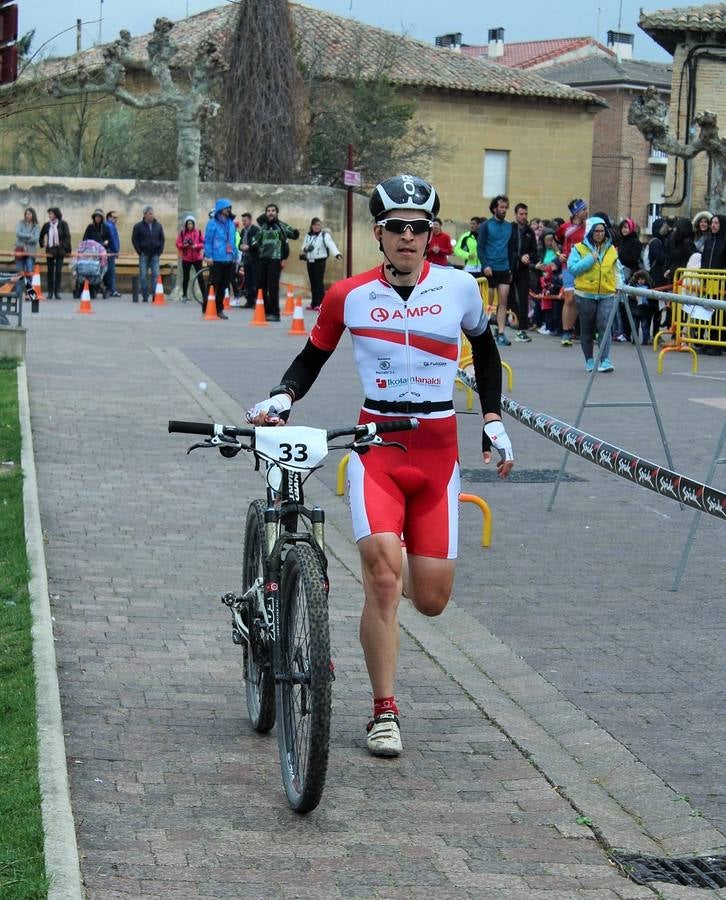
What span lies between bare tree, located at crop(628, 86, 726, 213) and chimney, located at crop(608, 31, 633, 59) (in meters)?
60.0

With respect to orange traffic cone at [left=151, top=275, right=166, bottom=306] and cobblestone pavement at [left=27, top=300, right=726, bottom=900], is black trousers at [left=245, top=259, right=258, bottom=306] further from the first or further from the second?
cobblestone pavement at [left=27, top=300, right=726, bottom=900]

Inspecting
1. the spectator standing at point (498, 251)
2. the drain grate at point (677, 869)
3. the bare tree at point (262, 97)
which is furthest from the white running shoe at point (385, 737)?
the bare tree at point (262, 97)

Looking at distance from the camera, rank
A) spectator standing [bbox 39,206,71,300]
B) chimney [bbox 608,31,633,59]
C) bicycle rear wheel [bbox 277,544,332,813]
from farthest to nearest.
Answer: chimney [bbox 608,31,633,59] → spectator standing [bbox 39,206,71,300] → bicycle rear wheel [bbox 277,544,332,813]

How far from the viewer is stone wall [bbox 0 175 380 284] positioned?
3569cm

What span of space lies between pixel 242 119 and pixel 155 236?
11.7 meters

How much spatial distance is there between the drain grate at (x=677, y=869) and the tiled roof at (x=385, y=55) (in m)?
51.4

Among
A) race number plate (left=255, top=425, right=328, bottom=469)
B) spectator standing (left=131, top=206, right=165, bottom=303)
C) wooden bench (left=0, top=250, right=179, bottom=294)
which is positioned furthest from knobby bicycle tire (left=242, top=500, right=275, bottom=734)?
wooden bench (left=0, top=250, right=179, bottom=294)

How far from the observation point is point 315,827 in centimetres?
465

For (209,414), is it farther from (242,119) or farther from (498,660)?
(242,119)

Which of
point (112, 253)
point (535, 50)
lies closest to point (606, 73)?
point (535, 50)

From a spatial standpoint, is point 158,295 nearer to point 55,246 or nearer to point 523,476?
point 55,246

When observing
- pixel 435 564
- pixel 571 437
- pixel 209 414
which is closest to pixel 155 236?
pixel 209 414

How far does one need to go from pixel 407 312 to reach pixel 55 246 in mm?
27137

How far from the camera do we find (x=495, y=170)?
59531mm
